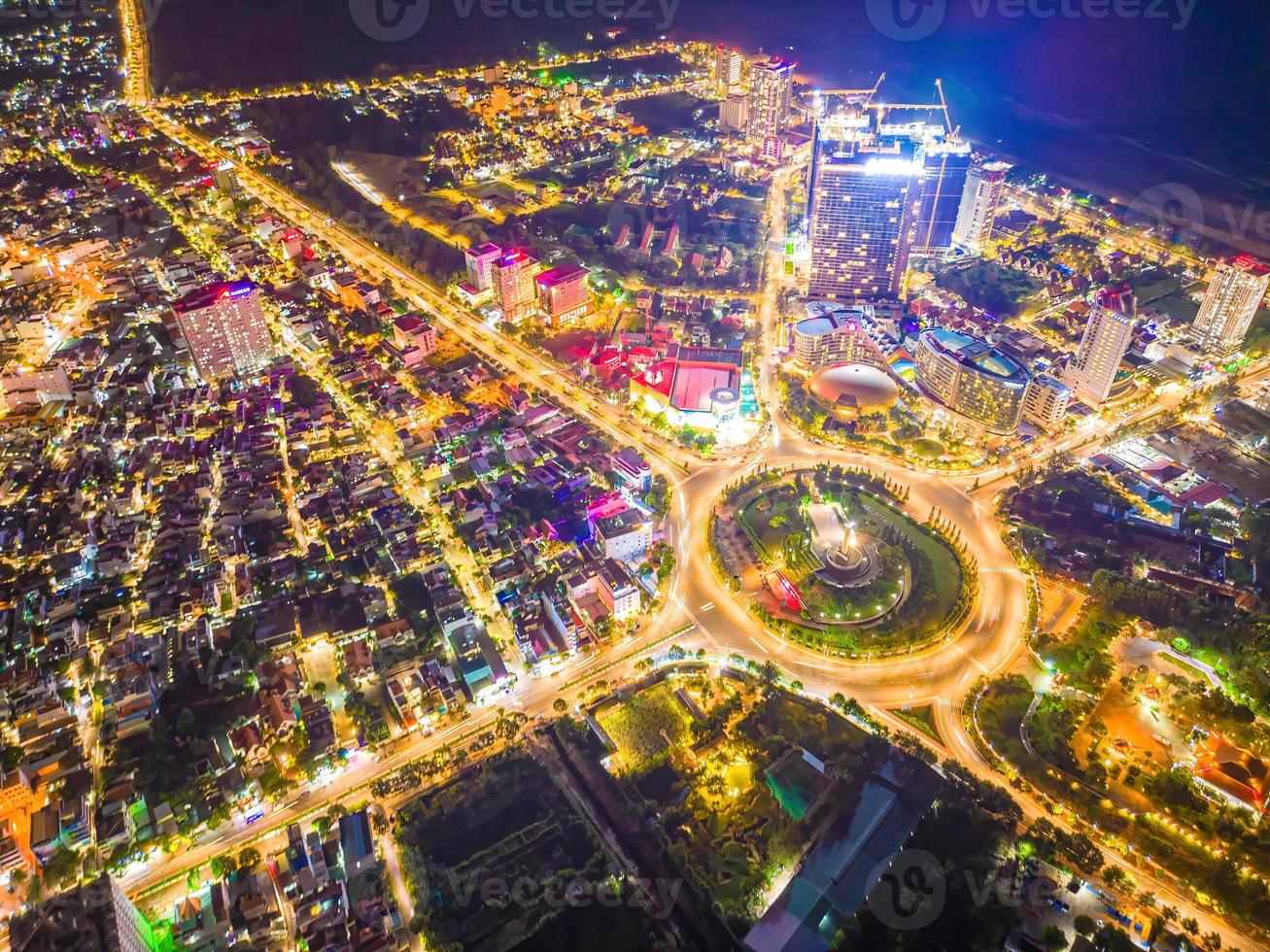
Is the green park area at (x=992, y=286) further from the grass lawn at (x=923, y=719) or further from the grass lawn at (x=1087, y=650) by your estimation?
the grass lawn at (x=923, y=719)

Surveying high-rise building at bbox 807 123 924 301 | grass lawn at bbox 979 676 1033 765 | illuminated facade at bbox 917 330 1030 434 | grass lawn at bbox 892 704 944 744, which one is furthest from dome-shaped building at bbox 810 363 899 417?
grass lawn at bbox 892 704 944 744

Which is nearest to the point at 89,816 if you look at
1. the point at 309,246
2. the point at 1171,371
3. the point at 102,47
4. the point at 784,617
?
the point at 784,617

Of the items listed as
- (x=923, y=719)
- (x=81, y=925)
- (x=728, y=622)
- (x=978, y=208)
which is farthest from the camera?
(x=978, y=208)

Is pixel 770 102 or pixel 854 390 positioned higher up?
pixel 770 102

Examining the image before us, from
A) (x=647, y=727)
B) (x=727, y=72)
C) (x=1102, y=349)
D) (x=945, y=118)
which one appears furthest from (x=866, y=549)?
(x=727, y=72)

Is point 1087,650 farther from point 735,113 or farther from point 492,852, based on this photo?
point 735,113

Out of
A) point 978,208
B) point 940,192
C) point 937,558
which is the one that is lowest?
point 937,558
